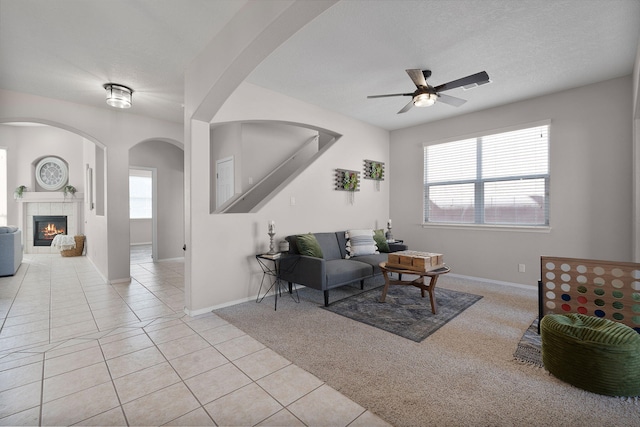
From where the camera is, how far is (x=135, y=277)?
17.2 ft

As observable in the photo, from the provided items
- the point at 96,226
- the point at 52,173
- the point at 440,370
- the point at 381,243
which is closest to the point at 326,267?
the point at 381,243

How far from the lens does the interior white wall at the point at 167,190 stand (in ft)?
22.4

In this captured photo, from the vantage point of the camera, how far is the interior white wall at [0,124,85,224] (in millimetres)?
7855

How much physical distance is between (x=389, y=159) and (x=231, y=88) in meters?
3.92

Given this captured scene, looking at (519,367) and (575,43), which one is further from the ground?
(575,43)

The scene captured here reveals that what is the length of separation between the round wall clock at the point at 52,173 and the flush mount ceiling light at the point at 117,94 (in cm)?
625

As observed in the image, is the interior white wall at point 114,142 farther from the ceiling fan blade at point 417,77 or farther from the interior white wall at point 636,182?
the interior white wall at point 636,182

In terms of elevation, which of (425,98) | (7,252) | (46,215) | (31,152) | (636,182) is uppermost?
(31,152)

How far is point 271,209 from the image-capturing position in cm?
412

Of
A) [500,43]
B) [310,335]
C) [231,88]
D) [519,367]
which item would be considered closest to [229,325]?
[310,335]

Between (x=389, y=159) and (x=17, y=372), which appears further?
(x=389, y=159)

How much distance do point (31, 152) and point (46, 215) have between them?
1732mm

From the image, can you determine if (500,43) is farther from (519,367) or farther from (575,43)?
(519,367)

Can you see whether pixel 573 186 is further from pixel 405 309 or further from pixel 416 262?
pixel 405 309
